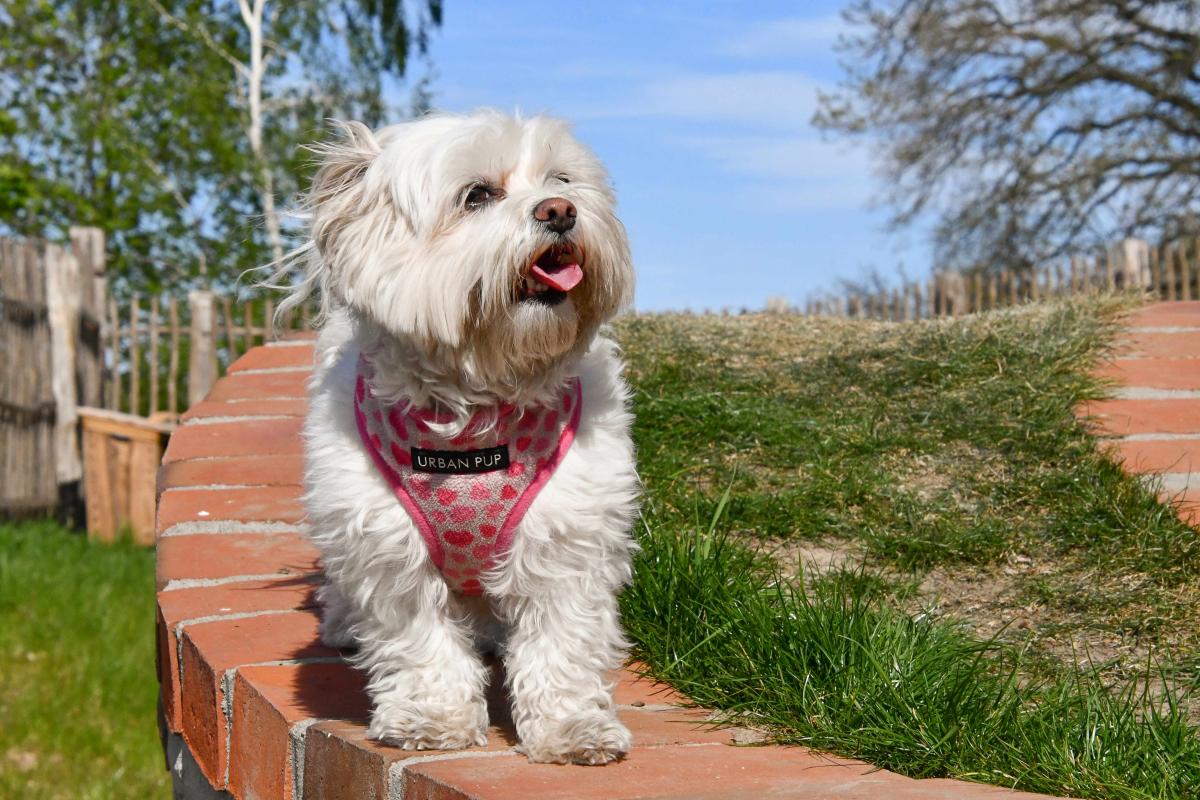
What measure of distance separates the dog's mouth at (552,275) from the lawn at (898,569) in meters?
0.95

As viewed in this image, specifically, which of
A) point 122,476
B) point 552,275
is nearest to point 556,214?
point 552,275

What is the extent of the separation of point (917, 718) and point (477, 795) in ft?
2.91

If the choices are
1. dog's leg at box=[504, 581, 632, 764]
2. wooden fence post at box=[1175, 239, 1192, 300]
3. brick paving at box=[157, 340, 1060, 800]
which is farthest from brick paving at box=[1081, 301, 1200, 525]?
wooden fence post at box=[1175, 239, 1192, 300]

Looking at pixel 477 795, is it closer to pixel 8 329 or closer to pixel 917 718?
pixel 917 718

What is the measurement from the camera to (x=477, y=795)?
209 centimetres

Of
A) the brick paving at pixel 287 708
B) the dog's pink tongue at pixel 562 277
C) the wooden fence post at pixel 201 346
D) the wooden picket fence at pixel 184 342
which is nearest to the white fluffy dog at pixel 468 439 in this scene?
the dog's pink tongue at pixel 562 277

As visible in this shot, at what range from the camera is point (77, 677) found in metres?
6.52

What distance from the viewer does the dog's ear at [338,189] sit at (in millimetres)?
2453

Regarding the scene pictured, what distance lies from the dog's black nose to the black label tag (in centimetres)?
48

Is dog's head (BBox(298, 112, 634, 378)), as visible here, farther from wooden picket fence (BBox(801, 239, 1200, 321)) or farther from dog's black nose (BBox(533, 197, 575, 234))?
wooden picket fence (BBox(801, 239, 1200, 321))

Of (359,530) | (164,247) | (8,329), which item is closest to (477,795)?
(359,530)

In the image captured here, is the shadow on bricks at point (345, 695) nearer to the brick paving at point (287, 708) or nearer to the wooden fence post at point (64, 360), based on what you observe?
the brick paving at point (287, 708)

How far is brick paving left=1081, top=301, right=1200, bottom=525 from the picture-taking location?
13.6 feet

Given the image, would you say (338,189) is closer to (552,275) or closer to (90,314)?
(552,275)
